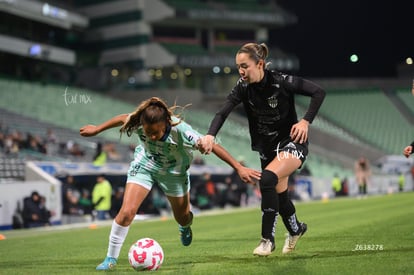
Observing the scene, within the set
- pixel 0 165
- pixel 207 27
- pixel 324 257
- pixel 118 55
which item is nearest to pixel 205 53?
pixel 207 27

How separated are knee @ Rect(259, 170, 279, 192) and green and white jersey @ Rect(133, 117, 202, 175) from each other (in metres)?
0.92

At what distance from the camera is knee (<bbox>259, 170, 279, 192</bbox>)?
8812 mm

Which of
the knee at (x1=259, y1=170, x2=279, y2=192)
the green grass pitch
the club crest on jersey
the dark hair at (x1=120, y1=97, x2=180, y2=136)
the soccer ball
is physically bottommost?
the green grass pitch

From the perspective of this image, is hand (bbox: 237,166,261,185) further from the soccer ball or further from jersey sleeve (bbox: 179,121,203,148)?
the soccer ball

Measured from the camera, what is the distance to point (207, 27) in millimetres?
64688

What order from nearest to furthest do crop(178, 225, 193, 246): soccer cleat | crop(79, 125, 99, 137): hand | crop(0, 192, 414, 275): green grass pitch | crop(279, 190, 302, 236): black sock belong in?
crop(0, 192, 414, 275): green grass pitch, crop(79, 125, 99, 137): hand, crop(279, 190, 302, 236): black sock, crop(178, 225, 193, 246): soccer cleat

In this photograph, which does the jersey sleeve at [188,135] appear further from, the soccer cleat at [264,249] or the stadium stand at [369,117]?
the stadium stand at [369,117]

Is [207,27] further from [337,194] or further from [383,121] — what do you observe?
[337,194]

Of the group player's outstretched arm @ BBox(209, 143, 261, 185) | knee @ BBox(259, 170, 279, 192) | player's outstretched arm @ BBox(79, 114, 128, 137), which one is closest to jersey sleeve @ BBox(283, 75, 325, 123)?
knee @ BBox(259, 170, 279, 192)

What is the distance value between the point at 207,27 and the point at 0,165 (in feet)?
131

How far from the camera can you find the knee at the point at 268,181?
28.9ft

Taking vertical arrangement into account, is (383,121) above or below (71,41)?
below

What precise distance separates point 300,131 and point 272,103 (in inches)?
24.4

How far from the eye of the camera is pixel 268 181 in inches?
348
